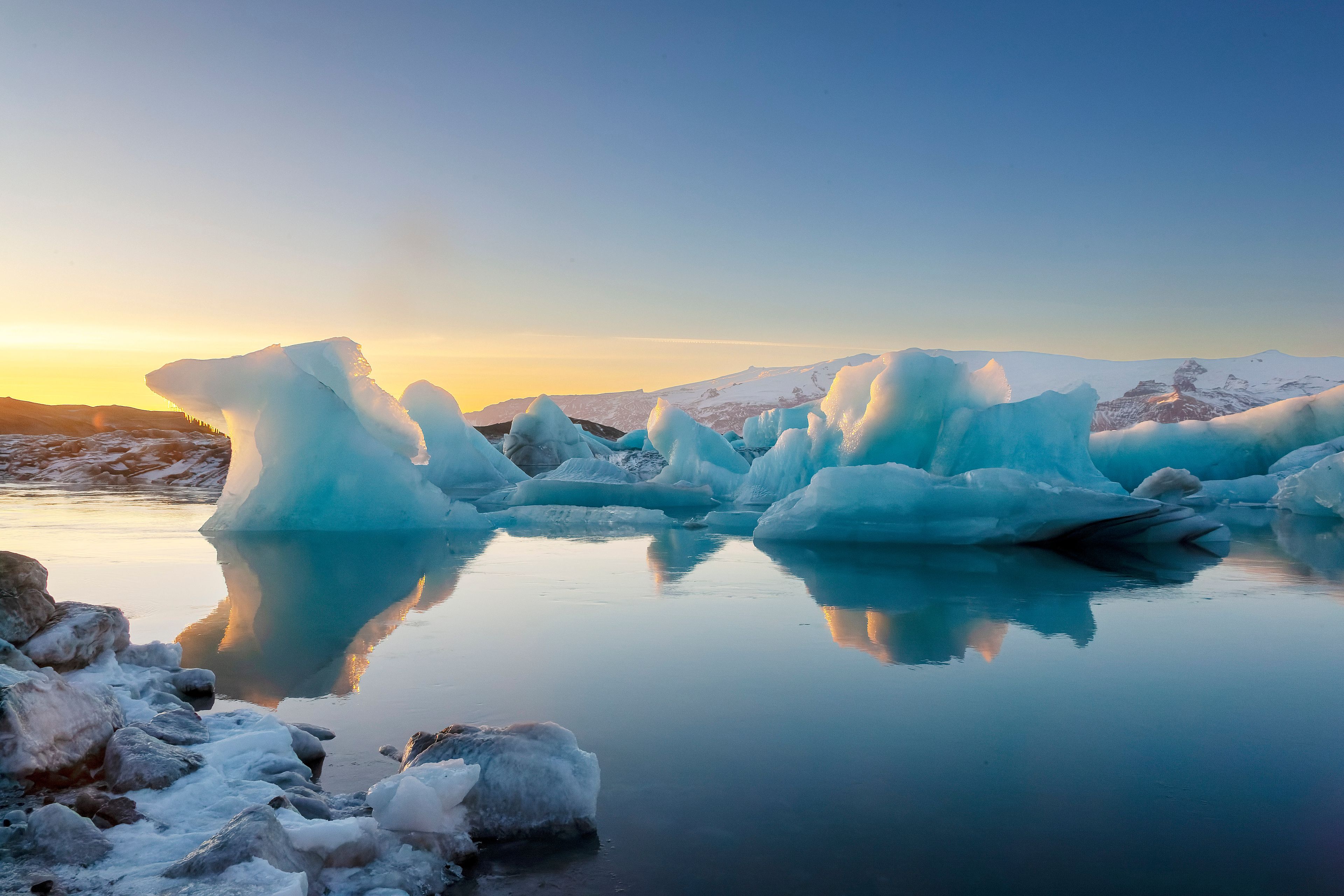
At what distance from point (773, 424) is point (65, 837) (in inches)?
1076

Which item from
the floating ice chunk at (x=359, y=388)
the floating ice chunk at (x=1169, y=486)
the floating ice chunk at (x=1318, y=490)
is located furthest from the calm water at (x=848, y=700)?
the floating ice chunk at (x=1169, y=486)

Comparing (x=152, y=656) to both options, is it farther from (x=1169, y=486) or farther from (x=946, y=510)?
(x=1169, y=486)

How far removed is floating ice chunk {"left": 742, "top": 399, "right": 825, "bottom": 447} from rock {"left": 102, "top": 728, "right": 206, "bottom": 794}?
75.6 ft

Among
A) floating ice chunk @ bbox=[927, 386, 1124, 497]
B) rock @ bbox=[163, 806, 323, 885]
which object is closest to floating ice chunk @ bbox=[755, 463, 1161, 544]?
floating ice chunk @ bbox=[927, 386, 1124, 497]

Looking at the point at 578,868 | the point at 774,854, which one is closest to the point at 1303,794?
the point at 774,854

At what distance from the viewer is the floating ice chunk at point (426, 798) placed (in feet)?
6.56

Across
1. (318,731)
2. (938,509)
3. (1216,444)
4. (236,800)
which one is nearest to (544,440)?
(1216,444)

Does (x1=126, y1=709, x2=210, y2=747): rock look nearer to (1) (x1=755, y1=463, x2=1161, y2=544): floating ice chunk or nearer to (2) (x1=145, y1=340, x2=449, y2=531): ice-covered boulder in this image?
(1) (x1=755, y1=463, x2=1161, y2=544): floating ice chunk

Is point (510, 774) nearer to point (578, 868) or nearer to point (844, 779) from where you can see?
point (578, 868)

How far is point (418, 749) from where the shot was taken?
246 cm

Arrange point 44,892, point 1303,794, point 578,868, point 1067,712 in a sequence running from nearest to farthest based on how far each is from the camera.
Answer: point 44,892 → point 578,868 → point 1303,794 → point 1067,712

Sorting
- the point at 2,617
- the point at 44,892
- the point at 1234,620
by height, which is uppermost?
the point at 2,617

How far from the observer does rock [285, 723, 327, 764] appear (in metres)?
2.59

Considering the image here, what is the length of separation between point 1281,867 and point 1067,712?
4.00 feet
